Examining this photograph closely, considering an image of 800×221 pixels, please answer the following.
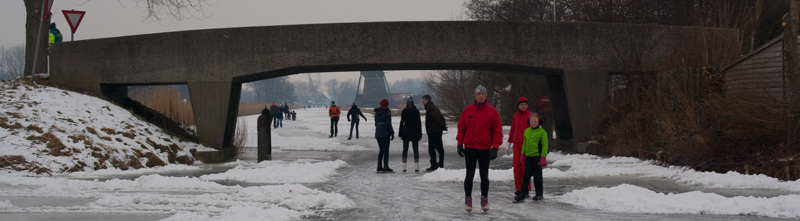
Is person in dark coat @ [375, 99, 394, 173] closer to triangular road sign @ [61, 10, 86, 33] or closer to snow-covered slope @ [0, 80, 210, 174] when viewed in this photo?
snow-covered slope @ [0, 80, 210, 174]

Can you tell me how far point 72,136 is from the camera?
12438 mm

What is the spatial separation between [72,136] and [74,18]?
443 cm

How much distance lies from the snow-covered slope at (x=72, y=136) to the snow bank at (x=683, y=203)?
9055 millimetres

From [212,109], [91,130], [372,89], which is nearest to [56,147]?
[91,130]

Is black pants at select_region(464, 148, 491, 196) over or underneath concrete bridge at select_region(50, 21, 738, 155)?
underneath

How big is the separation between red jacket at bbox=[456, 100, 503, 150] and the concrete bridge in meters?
7.55

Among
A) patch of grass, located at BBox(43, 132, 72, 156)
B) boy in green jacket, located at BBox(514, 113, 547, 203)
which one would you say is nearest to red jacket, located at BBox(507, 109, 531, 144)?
boy in green jacket, located at BBox(514, 113, 547, 203)

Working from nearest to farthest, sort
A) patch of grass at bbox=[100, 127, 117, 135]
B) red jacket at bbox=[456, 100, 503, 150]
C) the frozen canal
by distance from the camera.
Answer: the frozen canal
red jacket at bbox=[456, 100, 503, 150]
patch of grass at bbox=[100, 127, 117, 135]

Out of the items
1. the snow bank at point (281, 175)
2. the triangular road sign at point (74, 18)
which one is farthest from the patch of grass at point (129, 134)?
the triangular road sign at point (74, 18)

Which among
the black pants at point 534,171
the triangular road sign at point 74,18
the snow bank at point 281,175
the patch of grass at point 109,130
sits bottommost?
the snow bank at point 281,175

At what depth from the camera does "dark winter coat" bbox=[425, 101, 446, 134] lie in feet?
39.3

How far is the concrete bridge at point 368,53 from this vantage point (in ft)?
48.4

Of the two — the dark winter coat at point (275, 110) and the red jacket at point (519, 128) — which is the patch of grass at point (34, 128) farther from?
the dark winter coat at point (275, 110)

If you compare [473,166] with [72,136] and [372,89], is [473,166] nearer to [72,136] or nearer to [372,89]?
[72,136]
